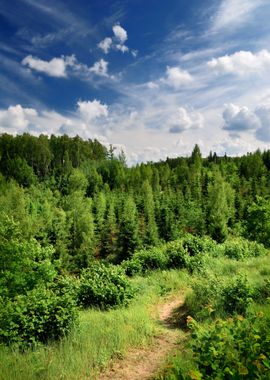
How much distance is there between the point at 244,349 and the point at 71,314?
163 inches

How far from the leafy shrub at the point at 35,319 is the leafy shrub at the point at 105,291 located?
247cm

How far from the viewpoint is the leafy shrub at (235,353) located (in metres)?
3.77

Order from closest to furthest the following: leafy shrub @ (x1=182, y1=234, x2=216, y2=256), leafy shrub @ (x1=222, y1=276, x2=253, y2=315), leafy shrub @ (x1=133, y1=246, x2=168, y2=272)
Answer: leafy shrub @ (x1=222, y1=276, x2=253, y2=315) → leafy shrub @ (x1=133, y1=246, x2=168, y2=272) → leafy shrub @ (x1=182, y1=234, x2=216, y2=256)

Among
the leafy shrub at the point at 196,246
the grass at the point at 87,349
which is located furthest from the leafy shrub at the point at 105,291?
the leafy shrub at the point at 196,246

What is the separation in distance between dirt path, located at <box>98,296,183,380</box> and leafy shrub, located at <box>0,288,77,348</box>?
4.98ft

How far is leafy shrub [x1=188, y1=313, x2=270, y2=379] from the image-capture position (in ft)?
12.4

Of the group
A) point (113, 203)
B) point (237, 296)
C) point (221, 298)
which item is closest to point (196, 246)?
point (221, 298)

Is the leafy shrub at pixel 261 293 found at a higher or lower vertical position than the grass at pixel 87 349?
higher

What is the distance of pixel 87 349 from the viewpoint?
20.9 feet

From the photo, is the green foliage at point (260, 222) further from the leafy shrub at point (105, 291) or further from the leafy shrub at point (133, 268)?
the leafy shrub at point (105, 291)

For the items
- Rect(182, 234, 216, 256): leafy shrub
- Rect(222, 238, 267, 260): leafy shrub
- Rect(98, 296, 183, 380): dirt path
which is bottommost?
Rect(98, 296, 183, 380): dirt path

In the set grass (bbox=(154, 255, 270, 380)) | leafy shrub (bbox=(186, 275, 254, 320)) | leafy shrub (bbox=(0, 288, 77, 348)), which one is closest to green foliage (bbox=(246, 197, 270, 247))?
grass (bbox=(154, 255, 270, 380))

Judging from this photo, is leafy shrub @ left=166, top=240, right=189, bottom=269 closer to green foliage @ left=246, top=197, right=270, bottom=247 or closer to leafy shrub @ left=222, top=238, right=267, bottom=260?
leafy shrub @ left=222, top=238, right=267, bottom=260

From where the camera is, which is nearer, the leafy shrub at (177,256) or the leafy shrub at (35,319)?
the leafy shrub at (35,319)
